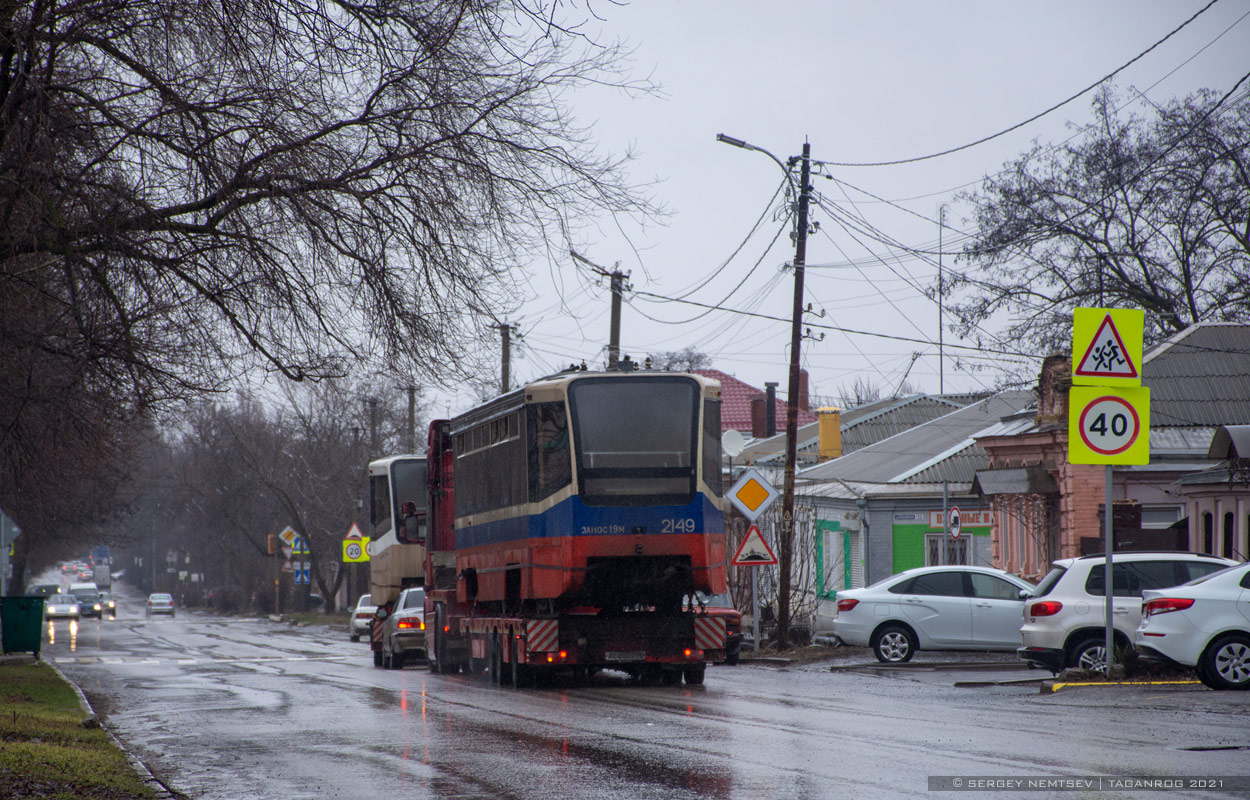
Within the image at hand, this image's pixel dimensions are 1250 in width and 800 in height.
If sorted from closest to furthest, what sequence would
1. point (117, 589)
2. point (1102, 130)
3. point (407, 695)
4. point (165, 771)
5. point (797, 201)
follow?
point (165, 771) → point (407, 695) → point (797, 201) → point (1102, 130) → point (117, 589)

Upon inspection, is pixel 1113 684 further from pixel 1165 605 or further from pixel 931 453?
pixel 931 453

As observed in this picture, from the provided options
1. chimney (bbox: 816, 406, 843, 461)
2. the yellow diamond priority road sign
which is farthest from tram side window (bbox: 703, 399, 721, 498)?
chimney (bbox: 816, 406, 843, 461)

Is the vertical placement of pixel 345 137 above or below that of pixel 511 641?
above

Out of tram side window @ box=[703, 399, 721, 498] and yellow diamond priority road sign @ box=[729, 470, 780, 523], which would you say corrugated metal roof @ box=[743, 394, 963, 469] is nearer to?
yellow diamond priority road sign @ box=[729, 470, 780, 523]

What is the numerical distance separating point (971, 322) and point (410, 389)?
105 feet

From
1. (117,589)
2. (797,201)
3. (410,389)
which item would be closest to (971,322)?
(797,201)

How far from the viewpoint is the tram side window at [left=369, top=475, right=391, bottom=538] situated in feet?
97.1

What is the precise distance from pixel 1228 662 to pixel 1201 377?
56.7 ft

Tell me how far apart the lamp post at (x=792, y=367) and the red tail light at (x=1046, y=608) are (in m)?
7.96

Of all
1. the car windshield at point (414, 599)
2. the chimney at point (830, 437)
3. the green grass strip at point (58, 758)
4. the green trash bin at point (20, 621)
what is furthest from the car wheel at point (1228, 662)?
the chimney at point (830, 437)

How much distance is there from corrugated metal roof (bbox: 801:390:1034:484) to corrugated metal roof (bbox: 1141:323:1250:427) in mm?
6283

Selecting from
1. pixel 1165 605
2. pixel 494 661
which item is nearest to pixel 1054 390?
pixel 494 661

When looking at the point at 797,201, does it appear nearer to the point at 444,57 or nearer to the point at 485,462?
the point at 485,462

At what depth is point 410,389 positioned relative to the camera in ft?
42.6
